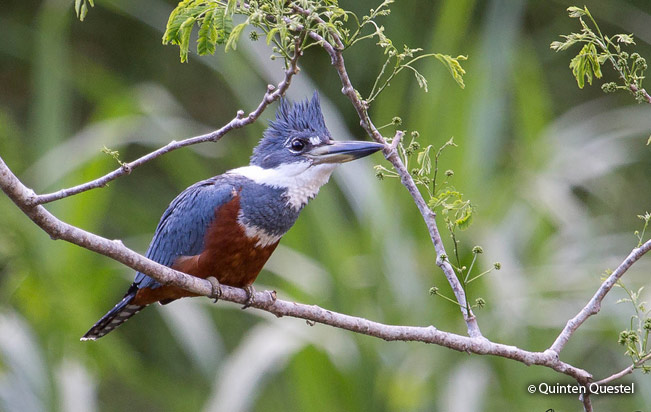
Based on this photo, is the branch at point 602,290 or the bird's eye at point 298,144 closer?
the branch at point 602,290

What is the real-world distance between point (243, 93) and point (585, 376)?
3.31m

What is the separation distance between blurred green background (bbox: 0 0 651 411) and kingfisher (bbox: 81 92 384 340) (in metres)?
1.03

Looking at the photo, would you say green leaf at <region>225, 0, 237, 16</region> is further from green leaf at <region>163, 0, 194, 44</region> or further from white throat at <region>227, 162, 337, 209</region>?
white throat at <region>227, 162, 337, 209</region>

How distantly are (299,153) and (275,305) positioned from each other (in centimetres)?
74

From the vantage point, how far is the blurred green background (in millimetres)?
4129

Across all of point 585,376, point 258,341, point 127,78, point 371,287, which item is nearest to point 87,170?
point 258,341

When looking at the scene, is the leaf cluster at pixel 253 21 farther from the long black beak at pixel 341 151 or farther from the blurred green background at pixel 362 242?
the blurred green background at pixel 362 242

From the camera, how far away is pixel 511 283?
4172 millimetres

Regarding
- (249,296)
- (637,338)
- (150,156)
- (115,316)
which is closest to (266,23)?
(150,156)

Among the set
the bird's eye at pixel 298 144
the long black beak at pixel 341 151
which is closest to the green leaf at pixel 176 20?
the long black beak at pixel 341 151

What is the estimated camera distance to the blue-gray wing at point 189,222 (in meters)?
3.03

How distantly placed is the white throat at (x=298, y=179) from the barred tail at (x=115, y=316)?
725 mm

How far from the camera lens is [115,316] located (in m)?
3.28

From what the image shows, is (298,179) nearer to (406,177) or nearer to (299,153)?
(299,153)
